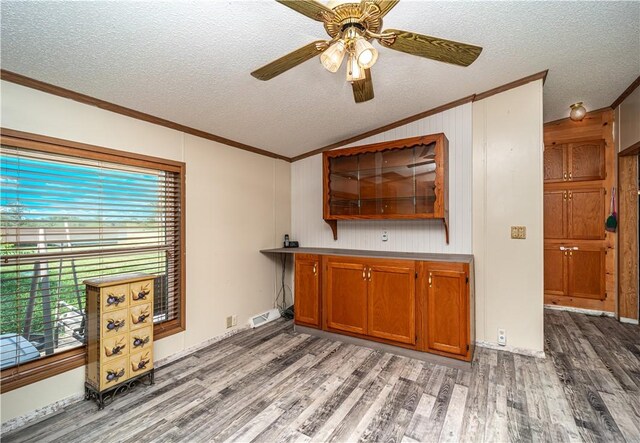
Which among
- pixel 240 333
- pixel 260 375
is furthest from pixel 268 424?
pixel 240 333

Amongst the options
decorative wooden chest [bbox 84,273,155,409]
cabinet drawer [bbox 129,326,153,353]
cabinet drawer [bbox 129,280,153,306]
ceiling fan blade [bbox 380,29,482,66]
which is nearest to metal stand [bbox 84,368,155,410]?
decorative wooden chest [bbox 84,273,155,409]

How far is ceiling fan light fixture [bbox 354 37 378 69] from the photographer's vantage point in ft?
4.48

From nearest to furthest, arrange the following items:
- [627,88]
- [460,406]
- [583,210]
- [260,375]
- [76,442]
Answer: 1. [76,442]
2. [460,406]
3. [260,375]
4. [627,88]
5. [583,210]

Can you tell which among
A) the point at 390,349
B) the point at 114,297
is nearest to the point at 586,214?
the point at 390,349

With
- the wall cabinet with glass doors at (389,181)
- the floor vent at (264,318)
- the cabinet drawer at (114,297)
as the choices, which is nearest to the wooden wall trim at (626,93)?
the wall cabinet with glass doors at (389,181)

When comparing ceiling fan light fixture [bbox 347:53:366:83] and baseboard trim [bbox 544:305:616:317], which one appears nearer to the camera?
ceiling fan light fixture [bbox 347:53:366:83]

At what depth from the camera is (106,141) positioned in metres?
2.29

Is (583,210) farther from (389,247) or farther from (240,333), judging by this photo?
(240,333)

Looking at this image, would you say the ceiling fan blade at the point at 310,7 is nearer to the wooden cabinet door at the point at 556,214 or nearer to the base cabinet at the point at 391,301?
the base cabinet at the point at 391,301

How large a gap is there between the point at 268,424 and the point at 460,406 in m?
1.32

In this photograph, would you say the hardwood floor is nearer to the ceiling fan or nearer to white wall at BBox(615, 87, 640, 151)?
the ceiling fan

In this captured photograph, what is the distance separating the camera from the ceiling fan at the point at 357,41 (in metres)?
1.27

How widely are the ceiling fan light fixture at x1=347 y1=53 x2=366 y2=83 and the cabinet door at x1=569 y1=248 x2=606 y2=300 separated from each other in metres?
4.34

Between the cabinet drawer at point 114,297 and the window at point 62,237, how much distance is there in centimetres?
31
